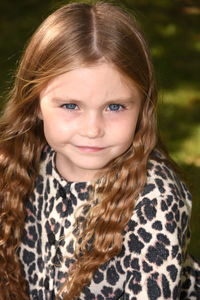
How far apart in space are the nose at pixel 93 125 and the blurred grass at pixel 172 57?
1.18 m

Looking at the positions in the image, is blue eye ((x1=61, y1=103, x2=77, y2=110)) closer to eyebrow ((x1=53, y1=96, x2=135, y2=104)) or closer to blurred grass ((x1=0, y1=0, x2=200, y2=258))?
eyebrow ((x1=53, y1=96, x2=135, y2=104))

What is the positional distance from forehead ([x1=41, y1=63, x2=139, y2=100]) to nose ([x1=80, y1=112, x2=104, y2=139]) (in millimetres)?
63

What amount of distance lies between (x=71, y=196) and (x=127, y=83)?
50 cm

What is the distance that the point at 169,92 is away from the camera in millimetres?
4199

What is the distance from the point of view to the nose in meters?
2.01

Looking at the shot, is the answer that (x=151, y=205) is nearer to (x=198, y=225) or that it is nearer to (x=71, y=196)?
(x=71, y=196)

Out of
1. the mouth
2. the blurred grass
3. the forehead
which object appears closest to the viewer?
the forehead

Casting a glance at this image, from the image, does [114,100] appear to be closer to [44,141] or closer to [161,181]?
[161,181]

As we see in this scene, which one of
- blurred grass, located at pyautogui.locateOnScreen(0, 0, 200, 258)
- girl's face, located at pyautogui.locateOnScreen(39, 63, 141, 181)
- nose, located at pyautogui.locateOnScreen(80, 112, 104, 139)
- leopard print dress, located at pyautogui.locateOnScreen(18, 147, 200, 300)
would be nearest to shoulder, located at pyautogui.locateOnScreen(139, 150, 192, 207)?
leopard print dress, located at pyautogui.locateOnScreen(18, 147, 200, 300)

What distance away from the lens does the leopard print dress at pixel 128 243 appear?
6.99ft

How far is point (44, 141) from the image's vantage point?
2465 mm

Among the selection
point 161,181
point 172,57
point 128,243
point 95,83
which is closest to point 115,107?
point 95,83

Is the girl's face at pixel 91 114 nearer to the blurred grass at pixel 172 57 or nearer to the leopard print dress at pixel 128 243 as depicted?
the leopard print dress at pixel 128 243

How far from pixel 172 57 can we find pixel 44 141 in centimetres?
236
